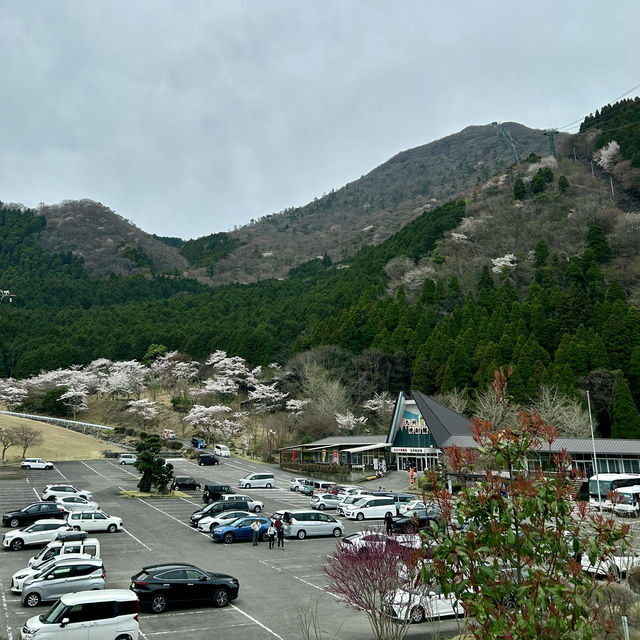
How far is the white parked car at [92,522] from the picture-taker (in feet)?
86.1

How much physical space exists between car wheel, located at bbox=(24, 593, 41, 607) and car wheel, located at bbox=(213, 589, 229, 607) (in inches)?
192

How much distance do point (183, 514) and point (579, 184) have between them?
97.0 m

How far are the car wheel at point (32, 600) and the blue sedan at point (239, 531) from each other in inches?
422

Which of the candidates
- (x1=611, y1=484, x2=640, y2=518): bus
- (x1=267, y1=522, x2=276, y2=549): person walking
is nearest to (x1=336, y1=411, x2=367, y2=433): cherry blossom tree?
(x1=611, y1=484, x2=640, y2=518): bus

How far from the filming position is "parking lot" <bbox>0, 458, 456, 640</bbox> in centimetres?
1450

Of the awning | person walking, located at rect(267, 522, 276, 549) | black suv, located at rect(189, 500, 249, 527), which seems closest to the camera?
person walking, located at rect(267, 522, 276, 549)

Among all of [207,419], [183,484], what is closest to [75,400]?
[207,419]

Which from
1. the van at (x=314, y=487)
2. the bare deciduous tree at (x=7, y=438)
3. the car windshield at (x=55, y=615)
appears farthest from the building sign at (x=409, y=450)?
the car windshield at (x=55, y=615)

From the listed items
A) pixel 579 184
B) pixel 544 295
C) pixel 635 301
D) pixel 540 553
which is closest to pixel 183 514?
pixel 540 553

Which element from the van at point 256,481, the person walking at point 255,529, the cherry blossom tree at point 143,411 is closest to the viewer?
the person walking at point 255,529

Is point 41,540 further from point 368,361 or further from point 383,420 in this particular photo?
point 368,361

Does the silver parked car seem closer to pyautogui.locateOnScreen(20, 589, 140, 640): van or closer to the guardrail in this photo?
pyautogui.locateOnScreen(20, 589, 140, 640): van

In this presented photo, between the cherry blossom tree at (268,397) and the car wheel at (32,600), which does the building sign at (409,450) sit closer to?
the cherry blossom tree at (268,397)

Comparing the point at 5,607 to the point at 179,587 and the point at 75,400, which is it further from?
the point at 75,400
